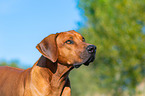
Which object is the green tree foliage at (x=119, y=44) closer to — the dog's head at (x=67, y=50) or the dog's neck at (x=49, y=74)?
the dog's head at (x=67, y=50)

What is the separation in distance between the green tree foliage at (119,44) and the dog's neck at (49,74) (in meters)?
15.9

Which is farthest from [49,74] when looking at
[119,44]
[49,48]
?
[119,44]

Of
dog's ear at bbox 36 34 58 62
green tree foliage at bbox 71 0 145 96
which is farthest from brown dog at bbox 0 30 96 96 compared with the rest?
green tree foliage at bbox 71 0 145 96

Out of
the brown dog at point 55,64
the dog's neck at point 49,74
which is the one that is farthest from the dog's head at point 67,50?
the dog's neck at point 49,74

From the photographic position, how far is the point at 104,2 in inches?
1006

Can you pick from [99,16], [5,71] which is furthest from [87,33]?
[5,71]

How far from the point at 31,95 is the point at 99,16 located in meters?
20.1

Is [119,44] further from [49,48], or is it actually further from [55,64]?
[49,48]

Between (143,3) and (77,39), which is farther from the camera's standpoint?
(143,3)

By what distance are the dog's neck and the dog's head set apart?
0.18 metres

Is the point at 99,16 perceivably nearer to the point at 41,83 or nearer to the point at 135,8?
the point at 135,8

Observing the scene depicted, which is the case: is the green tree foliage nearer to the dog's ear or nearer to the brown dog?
the brown dog

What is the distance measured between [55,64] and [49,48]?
42 centimetres

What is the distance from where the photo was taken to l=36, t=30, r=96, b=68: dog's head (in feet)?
17.8
